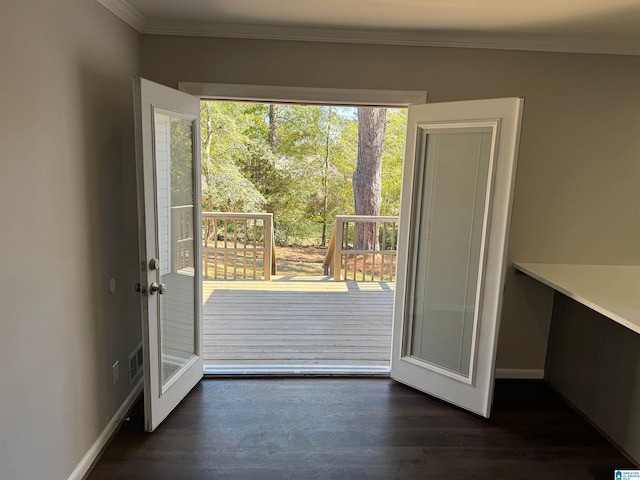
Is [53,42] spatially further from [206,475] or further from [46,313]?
[206,475]

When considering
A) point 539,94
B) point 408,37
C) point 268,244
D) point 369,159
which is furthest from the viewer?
point 369,159

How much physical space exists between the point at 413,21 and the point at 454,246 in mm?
1380

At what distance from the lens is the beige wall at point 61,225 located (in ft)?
4.59

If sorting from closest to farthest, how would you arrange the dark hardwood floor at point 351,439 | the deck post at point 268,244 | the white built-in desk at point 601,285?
1. the white built-in desk at point 601,285
2. the dark hardwood floor at point 351,439
3. the deck post at point 268,244

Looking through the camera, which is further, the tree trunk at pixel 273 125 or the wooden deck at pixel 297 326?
the tree trunk at pixel 273 125

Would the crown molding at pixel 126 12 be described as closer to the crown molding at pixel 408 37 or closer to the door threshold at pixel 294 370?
the crown molding at pixel 408 37

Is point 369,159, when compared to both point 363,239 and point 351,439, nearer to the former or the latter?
point 363,239

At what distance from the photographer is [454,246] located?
102 inches

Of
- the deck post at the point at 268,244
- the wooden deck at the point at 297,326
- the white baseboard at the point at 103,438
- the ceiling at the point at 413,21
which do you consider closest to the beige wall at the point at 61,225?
the white baseboard at the point at 103,438

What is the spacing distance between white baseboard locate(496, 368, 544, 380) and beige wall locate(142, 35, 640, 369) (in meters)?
0.70

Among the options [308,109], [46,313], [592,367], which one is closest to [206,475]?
[46,313]

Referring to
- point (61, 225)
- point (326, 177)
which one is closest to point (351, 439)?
point (61, 225)

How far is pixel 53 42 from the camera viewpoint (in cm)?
159

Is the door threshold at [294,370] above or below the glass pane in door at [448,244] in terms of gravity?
below
